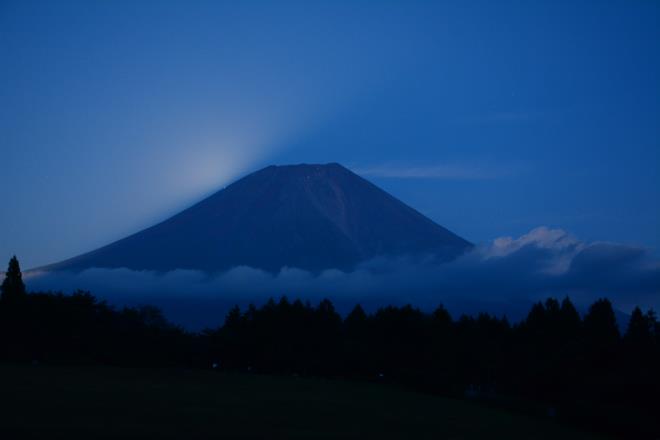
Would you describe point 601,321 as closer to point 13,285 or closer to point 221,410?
point 221,410

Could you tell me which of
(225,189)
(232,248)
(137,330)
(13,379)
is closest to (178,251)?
(232,248)

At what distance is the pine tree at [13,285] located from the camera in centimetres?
3694

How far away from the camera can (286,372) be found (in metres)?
38.7

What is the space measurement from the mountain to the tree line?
6606 cm

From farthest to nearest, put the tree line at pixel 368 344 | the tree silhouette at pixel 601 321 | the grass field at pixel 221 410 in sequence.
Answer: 1. the tree silhouette at pixel 601 321
2. the tree line at pixel 368 344
3. the grass field at pixel 221 410

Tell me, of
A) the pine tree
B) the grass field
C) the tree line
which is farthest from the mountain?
the grass field

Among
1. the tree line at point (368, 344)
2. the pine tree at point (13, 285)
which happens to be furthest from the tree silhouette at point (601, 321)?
the pine tree at point (13, 285)

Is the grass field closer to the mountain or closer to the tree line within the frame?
the tree line

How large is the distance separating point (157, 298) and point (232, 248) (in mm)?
29142

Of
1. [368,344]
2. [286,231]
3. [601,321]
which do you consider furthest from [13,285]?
[286,231]

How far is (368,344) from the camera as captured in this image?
130 feet

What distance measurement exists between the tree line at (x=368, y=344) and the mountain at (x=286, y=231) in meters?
66.1

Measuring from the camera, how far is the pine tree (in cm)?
3694

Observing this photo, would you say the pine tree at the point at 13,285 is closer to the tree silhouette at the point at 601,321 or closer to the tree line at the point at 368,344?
the tree line at the point at 368,344
